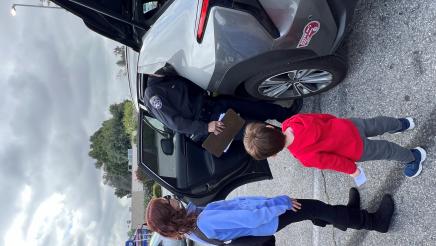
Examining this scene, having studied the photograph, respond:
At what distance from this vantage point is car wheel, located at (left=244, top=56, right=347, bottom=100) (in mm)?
4039

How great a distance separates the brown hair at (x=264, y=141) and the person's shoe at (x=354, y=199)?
1.33 m

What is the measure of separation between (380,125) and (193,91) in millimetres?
1876

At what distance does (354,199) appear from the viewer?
412 centimetres

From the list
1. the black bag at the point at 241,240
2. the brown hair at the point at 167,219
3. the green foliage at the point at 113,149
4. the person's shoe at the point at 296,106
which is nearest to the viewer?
the brown hair at the point at 167,219

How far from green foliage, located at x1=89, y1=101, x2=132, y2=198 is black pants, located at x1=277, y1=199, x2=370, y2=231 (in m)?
42.9

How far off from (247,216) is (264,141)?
2.37 ft

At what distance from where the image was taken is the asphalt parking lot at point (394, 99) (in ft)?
11.2

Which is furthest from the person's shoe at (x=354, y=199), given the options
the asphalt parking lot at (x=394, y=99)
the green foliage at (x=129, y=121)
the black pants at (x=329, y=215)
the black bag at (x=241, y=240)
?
the green foliage at (x=129, y=121)

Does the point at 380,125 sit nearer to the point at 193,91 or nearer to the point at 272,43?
the point at 272,43

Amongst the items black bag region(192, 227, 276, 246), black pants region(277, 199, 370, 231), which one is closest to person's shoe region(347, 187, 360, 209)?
black pants region(277, 199, 370, 231)

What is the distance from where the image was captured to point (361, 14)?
4.27 meters

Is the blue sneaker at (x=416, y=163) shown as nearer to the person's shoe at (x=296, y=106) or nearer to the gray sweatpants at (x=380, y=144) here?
the gray sweatpants at (x=380, y=144)

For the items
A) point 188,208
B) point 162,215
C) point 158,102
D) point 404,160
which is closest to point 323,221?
point 404,160

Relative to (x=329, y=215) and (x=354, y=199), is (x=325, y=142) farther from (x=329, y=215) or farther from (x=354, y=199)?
(x=354, y=199)
